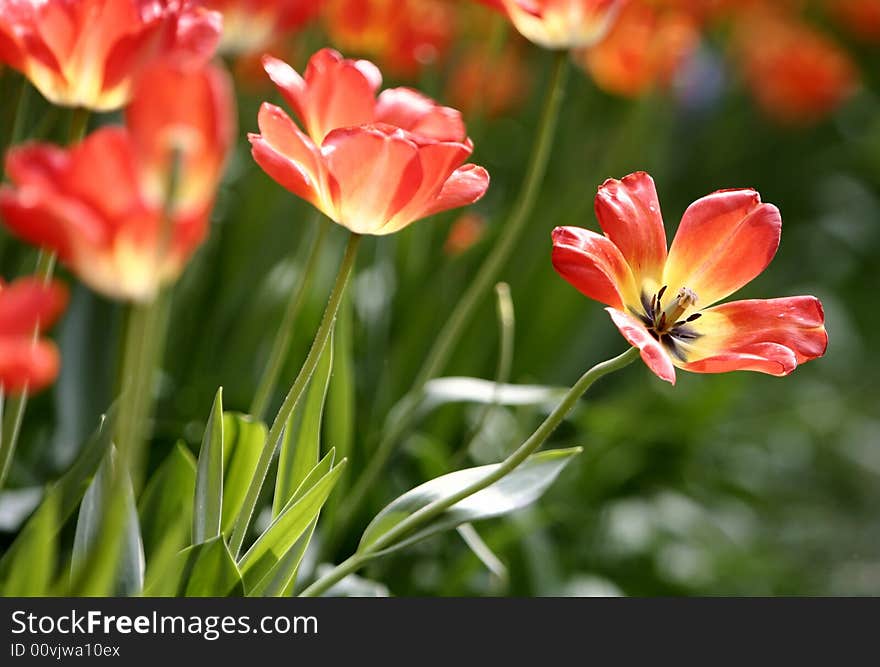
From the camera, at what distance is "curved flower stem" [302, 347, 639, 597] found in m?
0.47

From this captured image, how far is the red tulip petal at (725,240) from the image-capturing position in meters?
0.53

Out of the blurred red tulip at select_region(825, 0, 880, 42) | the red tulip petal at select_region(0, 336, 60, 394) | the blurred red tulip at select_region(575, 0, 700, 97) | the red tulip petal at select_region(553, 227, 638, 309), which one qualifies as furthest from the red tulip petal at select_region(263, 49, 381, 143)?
the blurred red tulip at select_region(825, 0, 880, 42)

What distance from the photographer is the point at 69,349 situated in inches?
38.9

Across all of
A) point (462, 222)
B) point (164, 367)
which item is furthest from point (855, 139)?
point (164, 367)

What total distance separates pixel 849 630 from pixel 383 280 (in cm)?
75

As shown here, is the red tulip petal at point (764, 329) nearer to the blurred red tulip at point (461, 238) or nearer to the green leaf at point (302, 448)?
the green leaf at point (302, 448)

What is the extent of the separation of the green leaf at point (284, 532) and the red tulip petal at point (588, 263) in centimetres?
14

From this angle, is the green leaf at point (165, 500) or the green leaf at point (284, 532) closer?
the green leaf at point (284, 532)

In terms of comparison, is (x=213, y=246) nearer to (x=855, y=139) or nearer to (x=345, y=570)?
(x=345, y=570)

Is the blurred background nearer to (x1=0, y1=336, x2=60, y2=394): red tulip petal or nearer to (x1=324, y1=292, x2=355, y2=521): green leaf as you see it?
(x1=324, y1=292, x2=355, y2=521): green leaf

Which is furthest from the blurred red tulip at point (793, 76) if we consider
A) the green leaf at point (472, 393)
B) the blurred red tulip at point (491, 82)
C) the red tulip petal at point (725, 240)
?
the red tulip petal at point (725, 240)

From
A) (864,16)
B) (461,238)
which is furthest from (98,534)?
(864,16)

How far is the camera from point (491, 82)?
1.57 meters

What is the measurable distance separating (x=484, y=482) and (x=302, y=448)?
13 cm
